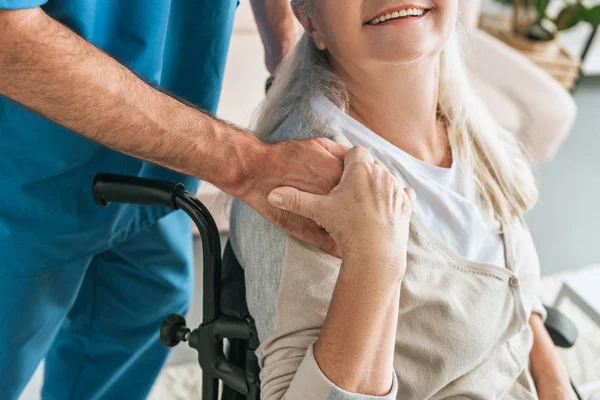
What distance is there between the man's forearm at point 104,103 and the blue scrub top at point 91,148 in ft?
0.32

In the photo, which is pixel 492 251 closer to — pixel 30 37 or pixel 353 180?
pixel 353 180

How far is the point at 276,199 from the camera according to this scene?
2.75ft

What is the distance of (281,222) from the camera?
2.84 ft

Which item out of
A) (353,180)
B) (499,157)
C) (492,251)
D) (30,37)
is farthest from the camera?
(499,157)

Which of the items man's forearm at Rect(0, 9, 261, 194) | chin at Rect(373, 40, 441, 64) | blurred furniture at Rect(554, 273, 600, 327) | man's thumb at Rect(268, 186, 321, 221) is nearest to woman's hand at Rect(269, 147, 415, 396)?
man's thumb at Rect(268, 186, 321, 221)

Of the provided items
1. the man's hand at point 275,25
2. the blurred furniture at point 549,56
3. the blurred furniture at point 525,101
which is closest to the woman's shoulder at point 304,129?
the man's hand at point 275,25

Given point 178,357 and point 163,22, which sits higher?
point 163,22

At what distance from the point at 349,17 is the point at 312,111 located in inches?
6.2

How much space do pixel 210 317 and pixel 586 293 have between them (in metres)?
1.21

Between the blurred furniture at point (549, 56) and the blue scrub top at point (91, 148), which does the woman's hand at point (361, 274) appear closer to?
the blue scrub top at point (91, 148)

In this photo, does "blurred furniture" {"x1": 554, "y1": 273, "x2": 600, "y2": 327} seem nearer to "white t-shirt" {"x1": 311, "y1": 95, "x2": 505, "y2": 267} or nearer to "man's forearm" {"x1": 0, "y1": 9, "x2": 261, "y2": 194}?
"white t-shirt" {"x1": 311, "y1": 95, "x2": 505, "y2": 267}

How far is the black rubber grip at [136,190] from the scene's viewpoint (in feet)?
2.93

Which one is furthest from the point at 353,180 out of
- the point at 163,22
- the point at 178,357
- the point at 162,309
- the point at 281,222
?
the point at 178,357

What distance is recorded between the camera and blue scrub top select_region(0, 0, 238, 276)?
3.05 feet
